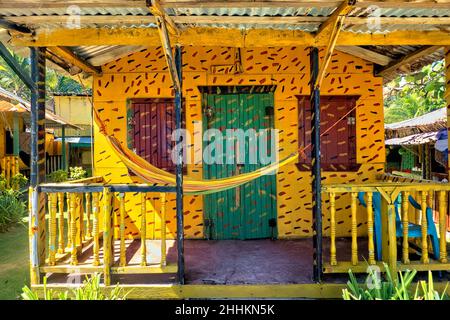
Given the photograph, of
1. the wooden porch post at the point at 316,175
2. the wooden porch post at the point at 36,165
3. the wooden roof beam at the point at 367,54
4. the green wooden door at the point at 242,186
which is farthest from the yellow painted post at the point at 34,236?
the wooden roof beam at the point at 367,54

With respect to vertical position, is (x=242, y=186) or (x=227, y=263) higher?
(x=242, y=186)

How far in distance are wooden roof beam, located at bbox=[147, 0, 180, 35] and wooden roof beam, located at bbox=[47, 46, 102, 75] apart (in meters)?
1.41

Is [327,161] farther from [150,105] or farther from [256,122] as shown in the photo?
[150,105]

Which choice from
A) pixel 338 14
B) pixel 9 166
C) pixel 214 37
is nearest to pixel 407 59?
pixel 338 14

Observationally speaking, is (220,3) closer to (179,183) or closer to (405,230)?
(179,183)

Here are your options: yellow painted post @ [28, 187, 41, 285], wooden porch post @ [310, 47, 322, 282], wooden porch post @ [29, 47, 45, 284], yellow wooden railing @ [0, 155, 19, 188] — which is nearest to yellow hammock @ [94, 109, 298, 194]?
wooden porch post @ [310, 47, 322, 282]

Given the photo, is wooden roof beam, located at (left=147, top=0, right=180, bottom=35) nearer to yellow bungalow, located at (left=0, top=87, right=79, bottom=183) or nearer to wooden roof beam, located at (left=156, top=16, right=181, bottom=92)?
wooden roof beam, located at (left=156, top=16, right=181, bottom=92)

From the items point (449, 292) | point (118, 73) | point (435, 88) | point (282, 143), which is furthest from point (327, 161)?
point (118, 73)

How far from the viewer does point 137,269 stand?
3.28 metres

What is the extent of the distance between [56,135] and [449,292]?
19405 mm

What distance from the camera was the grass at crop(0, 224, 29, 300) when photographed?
3.79 meters

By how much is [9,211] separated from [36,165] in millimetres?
4837

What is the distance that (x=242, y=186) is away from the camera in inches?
192

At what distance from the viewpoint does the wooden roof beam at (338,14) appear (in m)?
2.59
